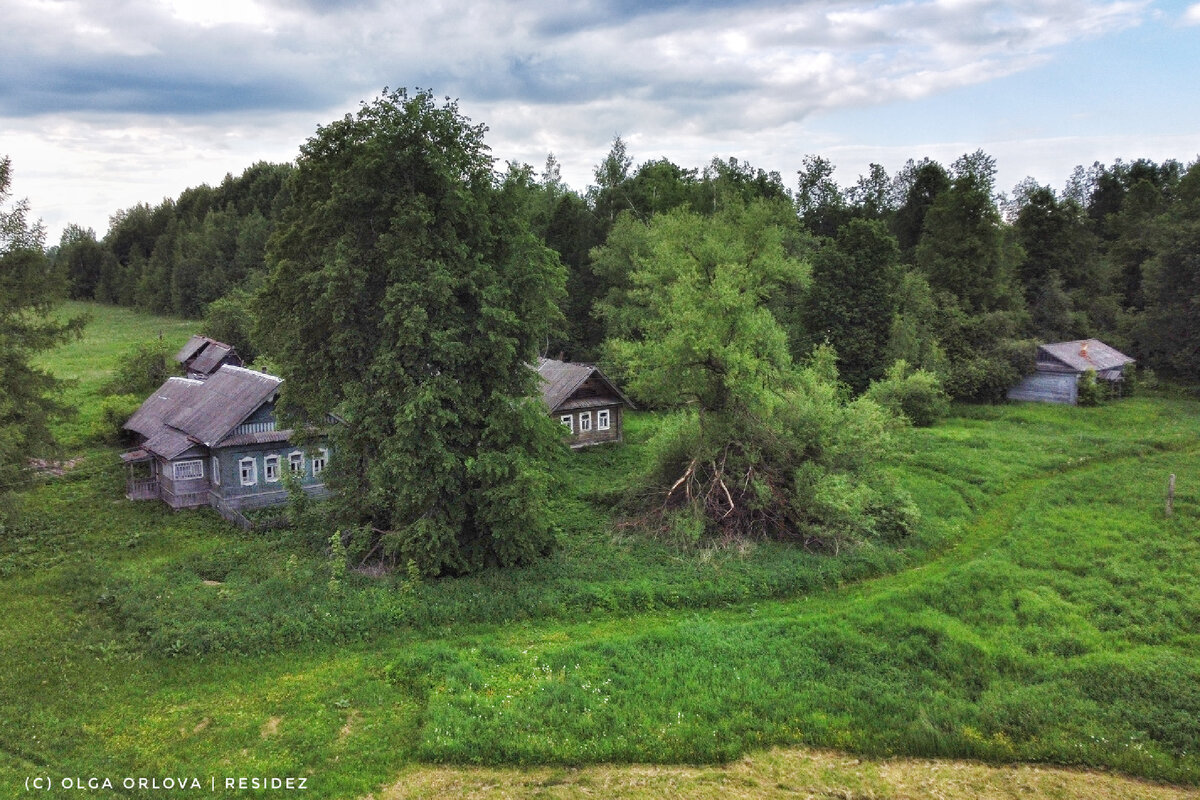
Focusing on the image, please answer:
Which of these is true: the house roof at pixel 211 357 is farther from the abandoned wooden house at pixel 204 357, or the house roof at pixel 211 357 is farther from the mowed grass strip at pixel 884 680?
the mowed grass strip at pixel 884 680

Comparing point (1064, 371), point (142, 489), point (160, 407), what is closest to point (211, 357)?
point (160, 407)

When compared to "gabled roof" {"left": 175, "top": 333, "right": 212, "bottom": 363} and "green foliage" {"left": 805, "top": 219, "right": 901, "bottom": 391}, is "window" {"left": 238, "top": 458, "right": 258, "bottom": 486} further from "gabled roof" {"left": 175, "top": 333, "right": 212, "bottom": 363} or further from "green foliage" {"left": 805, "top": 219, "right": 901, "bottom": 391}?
"green foliage" {"left": 805, "top": 219, "right": 901, "bottom": 391}

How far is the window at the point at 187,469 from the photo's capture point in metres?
31.2

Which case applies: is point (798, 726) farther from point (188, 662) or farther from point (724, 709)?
point (188, 662)

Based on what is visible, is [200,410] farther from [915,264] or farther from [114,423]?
[915,264]

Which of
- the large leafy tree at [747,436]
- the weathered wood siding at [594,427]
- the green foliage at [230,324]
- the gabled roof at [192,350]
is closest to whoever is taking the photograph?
the large leafy tree at [747,436]

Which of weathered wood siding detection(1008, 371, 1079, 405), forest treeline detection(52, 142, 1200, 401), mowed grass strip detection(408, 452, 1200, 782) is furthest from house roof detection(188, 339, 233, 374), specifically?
weathered wood siding detection(1008, 371, 1079, 405)

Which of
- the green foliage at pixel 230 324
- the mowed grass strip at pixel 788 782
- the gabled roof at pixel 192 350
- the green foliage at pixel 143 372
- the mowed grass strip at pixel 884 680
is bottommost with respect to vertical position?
the mowed grass strip at pixel 788 782

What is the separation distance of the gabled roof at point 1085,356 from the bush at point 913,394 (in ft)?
28.8

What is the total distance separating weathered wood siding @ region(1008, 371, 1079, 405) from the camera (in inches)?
1948

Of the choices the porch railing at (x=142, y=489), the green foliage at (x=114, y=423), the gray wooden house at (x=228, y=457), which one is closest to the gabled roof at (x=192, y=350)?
the green foliage at (x=114, y=423)

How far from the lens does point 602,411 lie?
42.2 metres

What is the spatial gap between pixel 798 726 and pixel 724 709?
5.12 ft

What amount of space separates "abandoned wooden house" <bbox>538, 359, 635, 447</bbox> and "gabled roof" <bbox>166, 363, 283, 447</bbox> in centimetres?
1386
